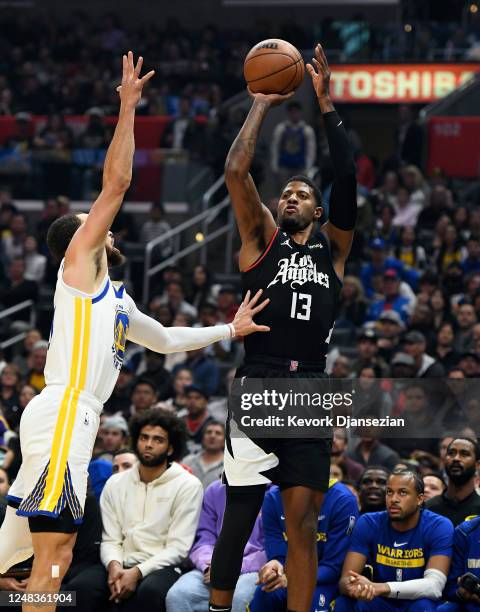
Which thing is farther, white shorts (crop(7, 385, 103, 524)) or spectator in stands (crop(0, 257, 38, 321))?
spectator in stands (crop(0, 257, 38, 321))

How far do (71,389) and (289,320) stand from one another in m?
1.30

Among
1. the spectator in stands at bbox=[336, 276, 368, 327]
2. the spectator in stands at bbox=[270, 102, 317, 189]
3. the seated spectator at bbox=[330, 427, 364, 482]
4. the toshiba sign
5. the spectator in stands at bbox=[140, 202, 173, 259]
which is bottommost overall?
the seated spectator at bbox=[330, 427, 364, 482]

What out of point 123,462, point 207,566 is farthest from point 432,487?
point 123,462

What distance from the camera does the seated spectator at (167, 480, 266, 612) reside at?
8.60 m

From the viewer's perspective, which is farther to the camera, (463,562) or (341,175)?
(463,562)

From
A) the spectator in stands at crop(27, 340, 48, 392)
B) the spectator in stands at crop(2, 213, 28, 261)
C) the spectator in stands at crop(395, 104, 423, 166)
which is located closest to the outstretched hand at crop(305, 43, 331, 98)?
the spectator in stands at crop(27, 340, 48, 392)

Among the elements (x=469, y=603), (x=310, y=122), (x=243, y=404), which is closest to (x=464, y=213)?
(x=310, y=122)

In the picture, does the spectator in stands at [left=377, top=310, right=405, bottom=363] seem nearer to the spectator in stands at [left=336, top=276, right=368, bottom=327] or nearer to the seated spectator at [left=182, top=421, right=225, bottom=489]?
the spectator in stands at [left=336, top=276, right=368, bottom=327]

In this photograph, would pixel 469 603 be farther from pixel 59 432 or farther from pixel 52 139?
pixel 52 139

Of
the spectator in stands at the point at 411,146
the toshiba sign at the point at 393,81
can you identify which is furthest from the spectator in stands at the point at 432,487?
the toshiba sign at the point at 393,81

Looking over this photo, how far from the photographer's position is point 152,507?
915cm

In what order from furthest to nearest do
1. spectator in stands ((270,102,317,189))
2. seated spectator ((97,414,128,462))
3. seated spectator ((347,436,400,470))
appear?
spectator in stands ((270,102,317,189))
seated spectator ((97,414,128,462))
seated spectator ((347,436,400,470))

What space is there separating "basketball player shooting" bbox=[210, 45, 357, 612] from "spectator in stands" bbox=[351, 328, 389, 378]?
6.06 metres

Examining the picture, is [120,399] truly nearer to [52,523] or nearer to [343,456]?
[343,456]
